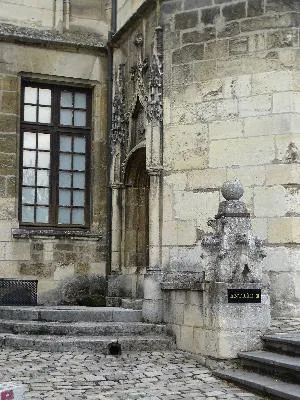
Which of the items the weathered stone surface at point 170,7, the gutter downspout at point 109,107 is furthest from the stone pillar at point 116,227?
the weathered stone surface at point 170,7

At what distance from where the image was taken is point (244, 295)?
25.4 ft

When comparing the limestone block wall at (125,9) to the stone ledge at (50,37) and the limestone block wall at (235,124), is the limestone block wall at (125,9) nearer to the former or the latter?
the stone ledge at (50,37)

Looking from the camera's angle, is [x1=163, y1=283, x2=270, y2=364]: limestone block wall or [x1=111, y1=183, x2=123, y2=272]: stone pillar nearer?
[x1=163, y1=283, x2=270, y2=364]: limestone block wall

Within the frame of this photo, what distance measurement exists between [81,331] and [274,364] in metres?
Answer: 2.91

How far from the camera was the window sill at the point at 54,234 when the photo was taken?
1181 cm

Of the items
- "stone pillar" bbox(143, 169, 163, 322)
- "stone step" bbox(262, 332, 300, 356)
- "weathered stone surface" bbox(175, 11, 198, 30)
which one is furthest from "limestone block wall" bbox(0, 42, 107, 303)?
"stone step" bbox(262, 332, 300, 356)

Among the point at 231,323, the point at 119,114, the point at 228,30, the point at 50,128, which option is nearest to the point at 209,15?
the point at 228,30

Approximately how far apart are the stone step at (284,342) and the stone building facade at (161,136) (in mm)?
999

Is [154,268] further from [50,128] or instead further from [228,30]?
[50,128]

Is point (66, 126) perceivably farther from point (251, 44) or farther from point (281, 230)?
point (281, 230)

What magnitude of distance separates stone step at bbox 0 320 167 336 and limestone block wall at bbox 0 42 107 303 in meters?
2.78

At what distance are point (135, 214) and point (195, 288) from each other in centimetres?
375

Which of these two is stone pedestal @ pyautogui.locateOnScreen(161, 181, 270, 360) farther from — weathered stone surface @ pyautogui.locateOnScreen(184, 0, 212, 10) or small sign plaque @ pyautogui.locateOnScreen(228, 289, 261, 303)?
weathered stone surface @ pyautogui.locateOnScreen(184, 0, 212, 10)

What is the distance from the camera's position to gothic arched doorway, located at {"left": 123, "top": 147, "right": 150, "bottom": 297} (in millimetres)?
11531
